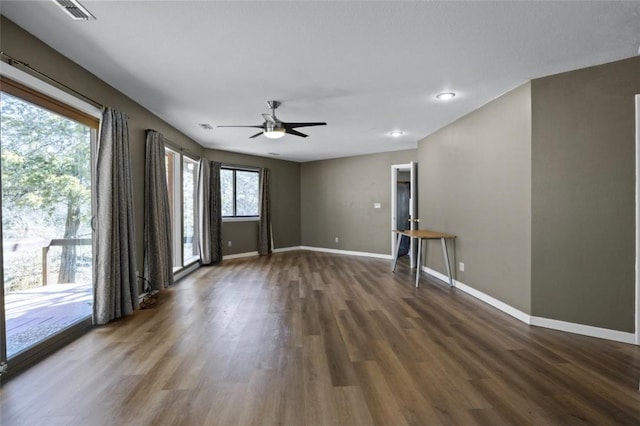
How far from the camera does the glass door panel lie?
2.18 meters

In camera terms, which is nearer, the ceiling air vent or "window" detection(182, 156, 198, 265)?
the ceiling air vent

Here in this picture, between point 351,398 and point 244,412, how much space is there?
25.5 inches

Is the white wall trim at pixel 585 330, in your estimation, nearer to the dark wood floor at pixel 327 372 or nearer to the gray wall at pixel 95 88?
the dark wood floor at pixel 327 372

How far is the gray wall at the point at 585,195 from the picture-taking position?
2666 mm

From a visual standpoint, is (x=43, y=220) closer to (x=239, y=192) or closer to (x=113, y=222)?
(x=113, y=222)

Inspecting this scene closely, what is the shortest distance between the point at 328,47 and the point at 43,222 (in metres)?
2.74

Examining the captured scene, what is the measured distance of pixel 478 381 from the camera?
2053 millimetres

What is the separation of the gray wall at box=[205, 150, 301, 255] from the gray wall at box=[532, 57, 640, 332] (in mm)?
5727

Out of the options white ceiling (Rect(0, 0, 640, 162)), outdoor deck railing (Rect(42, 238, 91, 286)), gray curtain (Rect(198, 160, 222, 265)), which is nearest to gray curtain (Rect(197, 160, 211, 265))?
gray curtain (Rect(198, 160, 222, 265))

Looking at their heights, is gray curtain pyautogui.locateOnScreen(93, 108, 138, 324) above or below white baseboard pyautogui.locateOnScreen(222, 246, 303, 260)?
above

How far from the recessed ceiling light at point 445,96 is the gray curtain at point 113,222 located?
3.53 m

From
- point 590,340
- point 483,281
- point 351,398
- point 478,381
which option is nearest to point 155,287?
point 351,398

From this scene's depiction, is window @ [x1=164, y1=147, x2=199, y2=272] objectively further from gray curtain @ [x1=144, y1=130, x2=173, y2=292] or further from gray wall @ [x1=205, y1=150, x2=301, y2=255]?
gray wall @ [x1=205, y1=150, x2=301, y2=255]

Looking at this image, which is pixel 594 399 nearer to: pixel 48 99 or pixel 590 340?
pixel 590 340
